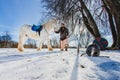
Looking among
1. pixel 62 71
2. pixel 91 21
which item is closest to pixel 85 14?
pixel 91 21

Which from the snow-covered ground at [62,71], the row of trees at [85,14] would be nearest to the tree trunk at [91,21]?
the row of trees at [85,14]

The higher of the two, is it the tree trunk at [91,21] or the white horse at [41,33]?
the tree trunk at [91,21]

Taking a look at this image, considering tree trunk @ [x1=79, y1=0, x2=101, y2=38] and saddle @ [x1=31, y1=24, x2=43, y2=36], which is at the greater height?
tree trunk @ [x1=79, y1=0, x2=101, y2=38]

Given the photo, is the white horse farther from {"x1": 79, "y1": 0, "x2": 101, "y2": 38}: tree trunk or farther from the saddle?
{"x1": 79, "y1": 0, "x2": 101, "y2": 38}: tree trunk

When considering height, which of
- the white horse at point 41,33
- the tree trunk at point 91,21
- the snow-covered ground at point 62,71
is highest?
the tree trunk at point 91,21

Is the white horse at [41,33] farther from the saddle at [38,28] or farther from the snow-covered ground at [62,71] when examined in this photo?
the snow-covered ground at [62,71]

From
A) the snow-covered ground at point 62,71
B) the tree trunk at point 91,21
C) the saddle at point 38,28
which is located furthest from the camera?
the tree trunk at point 91,21

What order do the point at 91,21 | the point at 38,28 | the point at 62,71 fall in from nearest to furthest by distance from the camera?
the point at 62,71 < the point at 38,28 < the point at 91,21

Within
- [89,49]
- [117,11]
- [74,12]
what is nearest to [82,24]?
[74,12]

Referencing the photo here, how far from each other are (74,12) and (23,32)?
5673 mm

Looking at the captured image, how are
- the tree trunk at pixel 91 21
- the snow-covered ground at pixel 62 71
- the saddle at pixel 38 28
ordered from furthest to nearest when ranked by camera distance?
the tree trunk at pixel 91 21 → the saddle at pixel 38 28 → the snow-covered ground at pixel 62 71

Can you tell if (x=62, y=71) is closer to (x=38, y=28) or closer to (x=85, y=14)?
(x=38, y=28)

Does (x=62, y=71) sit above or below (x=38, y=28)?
below

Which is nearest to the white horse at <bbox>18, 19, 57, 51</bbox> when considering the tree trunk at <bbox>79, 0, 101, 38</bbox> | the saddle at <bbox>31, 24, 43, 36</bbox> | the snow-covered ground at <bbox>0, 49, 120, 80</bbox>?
the saddle at <bbox>31, 24, 43, 36</bbox>
